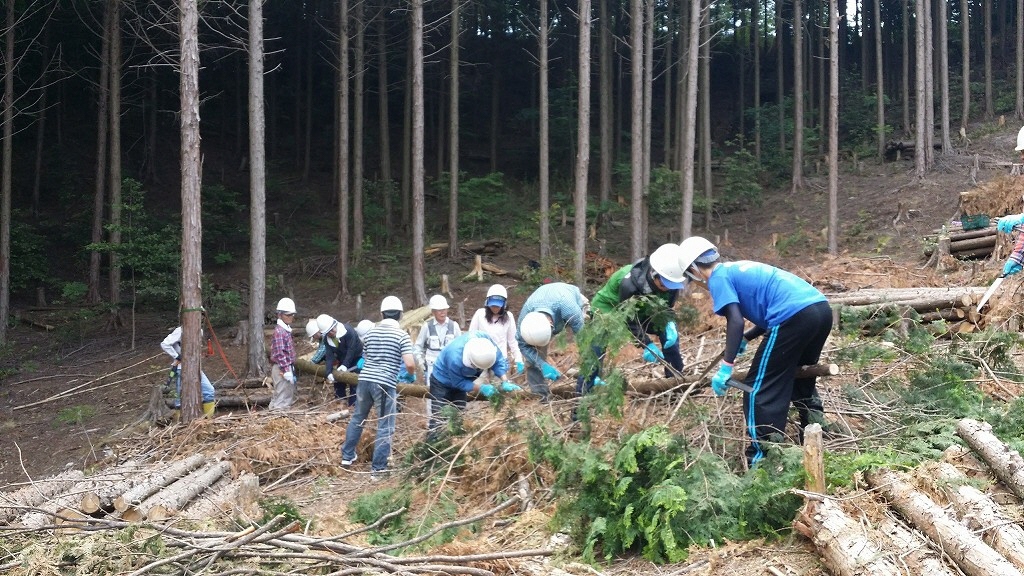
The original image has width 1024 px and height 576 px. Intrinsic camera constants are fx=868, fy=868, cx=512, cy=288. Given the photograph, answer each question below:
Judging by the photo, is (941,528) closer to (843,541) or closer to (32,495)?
(843,541)

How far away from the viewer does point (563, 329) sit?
8.18m

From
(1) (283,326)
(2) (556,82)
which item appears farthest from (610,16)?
(1) (283,326)

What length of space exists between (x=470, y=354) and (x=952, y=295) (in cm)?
598

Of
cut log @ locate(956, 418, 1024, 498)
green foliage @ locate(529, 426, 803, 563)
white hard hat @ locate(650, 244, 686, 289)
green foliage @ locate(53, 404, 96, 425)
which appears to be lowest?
green foliage @ locate(53, 404, 96, 425)

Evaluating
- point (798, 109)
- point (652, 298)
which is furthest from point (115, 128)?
point (798, 109)

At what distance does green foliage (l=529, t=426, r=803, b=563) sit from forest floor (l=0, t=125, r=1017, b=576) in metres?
0.16

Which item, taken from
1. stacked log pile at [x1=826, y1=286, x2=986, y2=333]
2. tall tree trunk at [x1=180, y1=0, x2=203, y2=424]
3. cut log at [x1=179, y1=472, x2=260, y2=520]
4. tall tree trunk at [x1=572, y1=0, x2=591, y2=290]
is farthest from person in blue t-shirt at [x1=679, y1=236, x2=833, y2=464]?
tall tree trunk at [x1=572, y1=0, x2=591, y2=290]

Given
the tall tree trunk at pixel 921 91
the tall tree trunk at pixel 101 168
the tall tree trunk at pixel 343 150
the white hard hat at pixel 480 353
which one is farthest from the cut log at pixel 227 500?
the tall tree trunk at pixel 921 91

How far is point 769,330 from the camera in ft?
20.0

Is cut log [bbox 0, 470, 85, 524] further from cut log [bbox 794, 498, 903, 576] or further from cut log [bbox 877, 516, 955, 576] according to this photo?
cut log [bbox 877, 516, 955, 576]

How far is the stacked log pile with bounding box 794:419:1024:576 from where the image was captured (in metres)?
4.45

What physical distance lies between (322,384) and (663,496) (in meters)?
9.21

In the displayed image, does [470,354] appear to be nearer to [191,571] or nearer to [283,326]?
[191,571]

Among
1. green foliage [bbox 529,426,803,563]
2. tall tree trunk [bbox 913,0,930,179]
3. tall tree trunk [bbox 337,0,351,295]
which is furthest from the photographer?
tall tree trunk [bbox 913,0,930,179]
